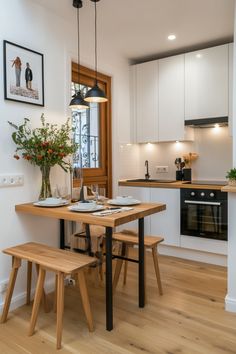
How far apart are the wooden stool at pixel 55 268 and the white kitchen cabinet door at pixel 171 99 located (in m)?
2.20

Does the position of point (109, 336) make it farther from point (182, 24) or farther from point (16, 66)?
Result: point (182, 24)

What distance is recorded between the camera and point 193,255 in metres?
3.39

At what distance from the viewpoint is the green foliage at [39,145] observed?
7.61 feet

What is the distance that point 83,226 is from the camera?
113 inches

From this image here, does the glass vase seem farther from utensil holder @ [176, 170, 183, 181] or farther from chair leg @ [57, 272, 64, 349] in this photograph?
utensil holder @ [176, 170, 183, 181]

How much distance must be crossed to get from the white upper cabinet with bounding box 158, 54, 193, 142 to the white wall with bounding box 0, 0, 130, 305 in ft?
3.37

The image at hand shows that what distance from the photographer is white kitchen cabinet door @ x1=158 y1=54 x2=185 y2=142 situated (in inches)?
A: 140

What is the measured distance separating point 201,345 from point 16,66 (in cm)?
246

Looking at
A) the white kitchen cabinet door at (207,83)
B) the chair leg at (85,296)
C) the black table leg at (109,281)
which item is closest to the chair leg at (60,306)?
the chair leg at (85,296)

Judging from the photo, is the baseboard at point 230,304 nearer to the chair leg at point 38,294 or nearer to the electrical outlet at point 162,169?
the chair leg at point 38,294

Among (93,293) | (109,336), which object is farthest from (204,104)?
(109,336)

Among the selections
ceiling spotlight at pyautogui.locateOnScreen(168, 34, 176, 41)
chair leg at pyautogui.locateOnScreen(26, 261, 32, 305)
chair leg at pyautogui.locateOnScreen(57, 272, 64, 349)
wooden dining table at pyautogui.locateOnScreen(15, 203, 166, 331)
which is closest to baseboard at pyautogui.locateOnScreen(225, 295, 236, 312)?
wooden dining table at pyautogui.locateOnScreen(15, 203, 166, 331)

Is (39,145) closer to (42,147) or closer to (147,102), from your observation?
(42,147)

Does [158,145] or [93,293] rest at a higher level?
[158,145]
